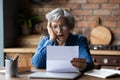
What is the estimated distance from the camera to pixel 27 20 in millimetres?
4180

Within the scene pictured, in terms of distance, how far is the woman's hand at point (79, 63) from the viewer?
6.69 feet

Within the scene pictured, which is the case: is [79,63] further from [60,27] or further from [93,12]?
[93,12]

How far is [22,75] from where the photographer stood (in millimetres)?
2051

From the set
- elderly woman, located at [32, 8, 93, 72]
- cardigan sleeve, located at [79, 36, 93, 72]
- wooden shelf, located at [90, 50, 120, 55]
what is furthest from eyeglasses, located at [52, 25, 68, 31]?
wooden shelf, located at [90, 50, 120, 55]

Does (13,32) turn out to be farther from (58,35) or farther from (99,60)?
(58,35)

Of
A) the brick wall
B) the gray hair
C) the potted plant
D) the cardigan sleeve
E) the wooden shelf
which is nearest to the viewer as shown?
the cardigan sleeve

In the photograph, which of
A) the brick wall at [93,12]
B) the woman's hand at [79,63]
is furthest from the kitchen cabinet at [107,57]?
the woman's hand at [79,63]

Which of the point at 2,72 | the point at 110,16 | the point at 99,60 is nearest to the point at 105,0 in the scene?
the point at 110,16

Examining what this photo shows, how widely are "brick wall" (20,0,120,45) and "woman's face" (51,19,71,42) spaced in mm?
1691

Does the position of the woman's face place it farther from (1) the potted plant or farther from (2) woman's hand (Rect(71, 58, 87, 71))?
(1) the potted plant

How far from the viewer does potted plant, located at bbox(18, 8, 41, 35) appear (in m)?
4.17

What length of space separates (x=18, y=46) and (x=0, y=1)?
71cm

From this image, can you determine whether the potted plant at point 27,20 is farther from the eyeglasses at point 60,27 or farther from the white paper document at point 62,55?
the white paper document at point 62,55

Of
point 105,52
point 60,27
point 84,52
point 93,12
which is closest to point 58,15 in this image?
point 60,27
